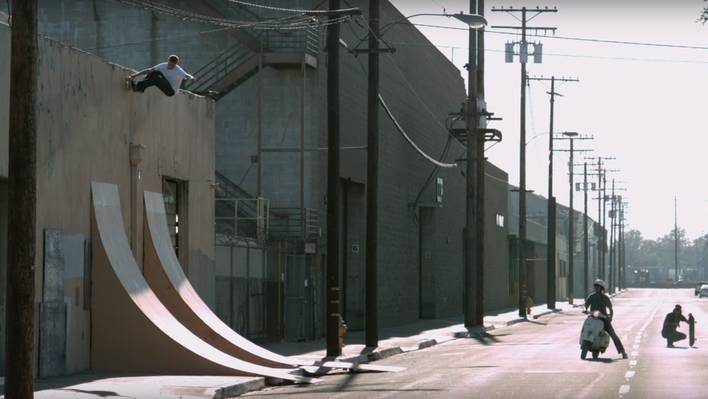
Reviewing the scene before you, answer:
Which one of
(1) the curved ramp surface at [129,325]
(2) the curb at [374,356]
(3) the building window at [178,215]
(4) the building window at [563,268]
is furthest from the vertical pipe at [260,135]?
(4) the building window at [563,268]

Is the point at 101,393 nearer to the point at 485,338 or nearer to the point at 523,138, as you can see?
the point at 485,338

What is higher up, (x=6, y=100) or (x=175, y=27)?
(x=175, y=27)

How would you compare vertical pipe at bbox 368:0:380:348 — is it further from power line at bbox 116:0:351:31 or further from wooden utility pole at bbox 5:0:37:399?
wooden utility pole at bbox 5:0:37:399

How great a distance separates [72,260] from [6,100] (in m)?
3.48

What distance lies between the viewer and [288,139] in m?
40.2

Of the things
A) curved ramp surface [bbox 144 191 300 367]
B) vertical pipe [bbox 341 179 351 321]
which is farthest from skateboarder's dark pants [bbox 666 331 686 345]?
vertical pipe [bbox 341 179 351 321]

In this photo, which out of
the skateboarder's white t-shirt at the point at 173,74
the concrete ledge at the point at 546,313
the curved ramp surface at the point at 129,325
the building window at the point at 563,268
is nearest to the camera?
the curved ramp surface at the point at 129,325

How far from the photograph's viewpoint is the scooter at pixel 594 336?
29000 millimetres

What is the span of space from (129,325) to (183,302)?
2.27m

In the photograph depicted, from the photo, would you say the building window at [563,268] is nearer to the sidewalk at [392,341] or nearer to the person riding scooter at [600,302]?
the sidewalk at [392,341]

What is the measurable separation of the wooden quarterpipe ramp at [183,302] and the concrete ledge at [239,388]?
3.47 meters

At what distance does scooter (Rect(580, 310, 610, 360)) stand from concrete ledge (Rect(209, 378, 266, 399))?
29.5 ft

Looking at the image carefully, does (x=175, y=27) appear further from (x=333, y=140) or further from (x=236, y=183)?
(x=333, y=140)

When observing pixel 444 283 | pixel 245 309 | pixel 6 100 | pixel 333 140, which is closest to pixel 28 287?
pixel 6 100
